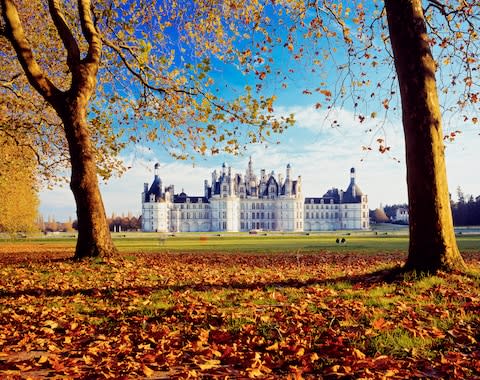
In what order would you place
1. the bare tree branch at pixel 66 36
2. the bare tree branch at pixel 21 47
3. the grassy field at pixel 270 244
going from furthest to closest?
1. the grassy field at pixel 270 244
2. the bare tree branch at pixel 66 36
3. the bare tree branch at pixel 21 47

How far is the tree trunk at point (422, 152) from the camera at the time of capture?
6227mm

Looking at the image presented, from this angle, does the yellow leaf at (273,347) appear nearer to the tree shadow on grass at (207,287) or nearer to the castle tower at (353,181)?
the tree shadow on grass at (207,287)

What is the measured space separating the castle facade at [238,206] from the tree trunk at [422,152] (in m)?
95.7

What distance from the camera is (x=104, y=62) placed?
13492mm

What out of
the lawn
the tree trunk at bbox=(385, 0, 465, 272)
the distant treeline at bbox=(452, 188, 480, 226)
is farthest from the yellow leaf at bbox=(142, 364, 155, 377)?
the distant treeline at bbox=(452, 188, 480, 226)

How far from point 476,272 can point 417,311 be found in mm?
2351

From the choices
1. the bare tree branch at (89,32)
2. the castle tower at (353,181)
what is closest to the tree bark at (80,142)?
the bare tree branch at (89,32)

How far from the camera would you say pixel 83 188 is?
32.4ft

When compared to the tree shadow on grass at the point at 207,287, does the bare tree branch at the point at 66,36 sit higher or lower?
higher

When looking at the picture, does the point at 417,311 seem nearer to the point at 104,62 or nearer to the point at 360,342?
the point at 360,342

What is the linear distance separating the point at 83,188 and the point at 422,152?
24.4 feet

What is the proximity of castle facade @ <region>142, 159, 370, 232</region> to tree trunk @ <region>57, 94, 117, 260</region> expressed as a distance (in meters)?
91.9

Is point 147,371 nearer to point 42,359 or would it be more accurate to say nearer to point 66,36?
point 42,359

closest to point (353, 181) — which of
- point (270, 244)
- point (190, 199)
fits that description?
point (190, 199)
